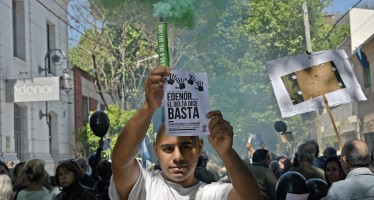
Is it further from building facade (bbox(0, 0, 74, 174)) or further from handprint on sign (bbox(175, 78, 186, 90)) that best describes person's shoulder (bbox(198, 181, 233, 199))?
building facade (bbox(0, 0, 74, 174))

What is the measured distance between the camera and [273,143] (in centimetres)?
4372

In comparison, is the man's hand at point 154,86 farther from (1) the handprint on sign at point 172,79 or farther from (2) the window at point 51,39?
(2) the window at point 51,39

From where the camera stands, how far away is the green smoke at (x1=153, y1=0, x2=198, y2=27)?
12.7 m

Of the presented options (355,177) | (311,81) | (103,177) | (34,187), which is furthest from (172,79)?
(103,177)

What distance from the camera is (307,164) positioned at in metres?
7.48

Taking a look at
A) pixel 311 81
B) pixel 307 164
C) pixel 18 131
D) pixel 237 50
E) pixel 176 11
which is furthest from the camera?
pixel 237 50

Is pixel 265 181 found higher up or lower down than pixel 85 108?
lower down

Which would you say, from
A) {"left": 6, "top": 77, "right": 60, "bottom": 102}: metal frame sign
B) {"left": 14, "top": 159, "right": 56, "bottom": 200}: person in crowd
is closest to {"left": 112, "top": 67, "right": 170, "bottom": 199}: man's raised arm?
{"left": 14, "top": 159, "right": 56, "bottom": 200}: person in crowd

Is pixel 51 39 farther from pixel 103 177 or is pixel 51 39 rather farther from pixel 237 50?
pixel 103 177

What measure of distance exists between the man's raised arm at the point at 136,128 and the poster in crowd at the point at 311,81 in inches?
146

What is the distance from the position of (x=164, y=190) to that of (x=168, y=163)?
13 cm

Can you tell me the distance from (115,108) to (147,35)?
12.0 feet

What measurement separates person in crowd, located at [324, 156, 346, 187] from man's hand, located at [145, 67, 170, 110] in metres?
3.89

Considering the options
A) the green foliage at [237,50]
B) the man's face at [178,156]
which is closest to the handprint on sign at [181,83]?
the man's face at [178,156]
